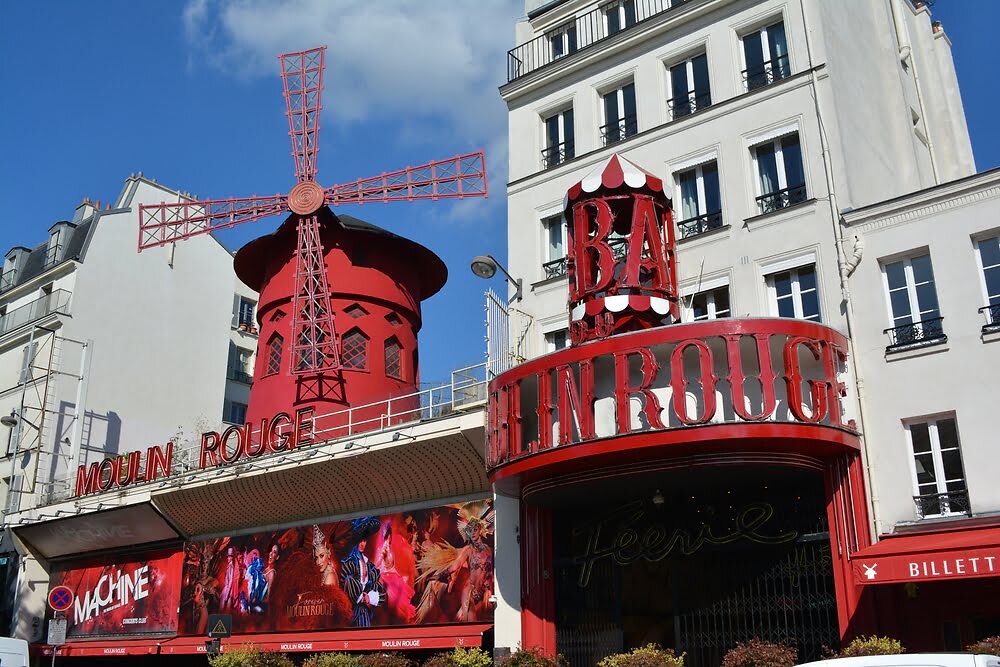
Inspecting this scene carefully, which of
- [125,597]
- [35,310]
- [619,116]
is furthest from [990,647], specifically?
[35,310]

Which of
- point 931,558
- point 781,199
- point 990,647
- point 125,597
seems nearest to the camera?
point 990,647

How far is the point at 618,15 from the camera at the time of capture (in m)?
14.4

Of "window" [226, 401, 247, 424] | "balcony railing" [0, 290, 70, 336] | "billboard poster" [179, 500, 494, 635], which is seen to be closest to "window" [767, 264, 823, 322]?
"billboard poster" [179, 500, 494, 635]

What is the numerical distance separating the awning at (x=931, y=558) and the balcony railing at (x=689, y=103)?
19.7ft

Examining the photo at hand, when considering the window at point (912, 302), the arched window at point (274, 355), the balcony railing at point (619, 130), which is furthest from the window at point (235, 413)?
the window at point (912, 302)

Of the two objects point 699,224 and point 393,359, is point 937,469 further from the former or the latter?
point 393,359

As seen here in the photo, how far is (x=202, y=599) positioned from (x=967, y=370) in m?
12.6

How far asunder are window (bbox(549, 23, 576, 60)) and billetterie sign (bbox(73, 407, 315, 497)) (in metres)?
6.68

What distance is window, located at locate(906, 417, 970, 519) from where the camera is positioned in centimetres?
956

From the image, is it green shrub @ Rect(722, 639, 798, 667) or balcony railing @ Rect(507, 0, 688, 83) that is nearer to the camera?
green shrub @ Rect(722, 639, 798, 667)

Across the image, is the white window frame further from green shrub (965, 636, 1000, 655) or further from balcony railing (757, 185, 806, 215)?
green shrub (965, 636, 1000, 655)

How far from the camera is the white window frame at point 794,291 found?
428 inches

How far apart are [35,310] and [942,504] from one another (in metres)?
19.4

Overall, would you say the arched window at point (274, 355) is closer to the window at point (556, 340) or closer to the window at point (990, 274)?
the window at point (556, 340)
